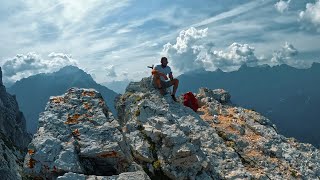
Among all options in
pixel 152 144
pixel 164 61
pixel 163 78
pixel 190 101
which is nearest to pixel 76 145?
pixel 152 144

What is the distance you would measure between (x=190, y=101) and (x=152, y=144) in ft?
29.6

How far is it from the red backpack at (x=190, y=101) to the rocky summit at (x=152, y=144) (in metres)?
0.76

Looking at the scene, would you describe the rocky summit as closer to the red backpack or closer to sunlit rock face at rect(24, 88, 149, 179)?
sunlit rock face at rect(24, 88, 149, 179)

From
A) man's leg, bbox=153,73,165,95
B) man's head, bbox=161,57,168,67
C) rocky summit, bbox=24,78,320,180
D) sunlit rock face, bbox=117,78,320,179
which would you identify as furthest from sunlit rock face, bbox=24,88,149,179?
man's head, bbox=161,57,168,67

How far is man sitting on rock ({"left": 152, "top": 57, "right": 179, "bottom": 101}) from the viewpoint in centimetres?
2662

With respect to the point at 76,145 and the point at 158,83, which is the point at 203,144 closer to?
the point at 158,83

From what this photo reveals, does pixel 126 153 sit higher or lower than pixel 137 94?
lower

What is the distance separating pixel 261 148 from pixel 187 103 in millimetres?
7194

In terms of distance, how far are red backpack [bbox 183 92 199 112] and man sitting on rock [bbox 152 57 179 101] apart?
1.60m

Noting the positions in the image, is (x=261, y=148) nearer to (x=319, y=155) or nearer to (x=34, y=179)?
(x=319, y=155)

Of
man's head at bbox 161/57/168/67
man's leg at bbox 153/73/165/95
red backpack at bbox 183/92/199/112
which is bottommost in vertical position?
red backpack at bbox 183/92/199/112

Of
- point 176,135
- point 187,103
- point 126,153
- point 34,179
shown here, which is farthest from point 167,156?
point 187,103

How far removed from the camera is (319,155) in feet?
80.1

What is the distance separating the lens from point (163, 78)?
27.2 meters
